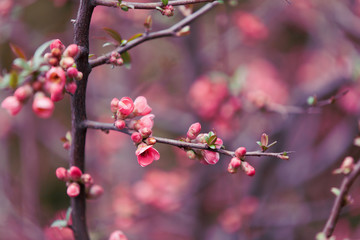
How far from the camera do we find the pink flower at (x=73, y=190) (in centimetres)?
59

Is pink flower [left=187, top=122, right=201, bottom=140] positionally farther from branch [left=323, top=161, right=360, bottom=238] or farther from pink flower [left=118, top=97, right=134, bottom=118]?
branch [left=323, top=161, right=360, bottom=238]

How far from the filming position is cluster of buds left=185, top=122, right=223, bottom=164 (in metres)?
0.52

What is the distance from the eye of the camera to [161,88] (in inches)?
91.3

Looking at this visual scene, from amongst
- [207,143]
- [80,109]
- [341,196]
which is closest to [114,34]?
[80,109]

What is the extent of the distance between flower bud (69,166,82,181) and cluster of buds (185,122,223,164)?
0.61 ft

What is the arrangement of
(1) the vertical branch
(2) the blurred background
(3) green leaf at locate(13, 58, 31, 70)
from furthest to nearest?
(2) the blurred background, (1) the vertical branch, (3) green leaf at locate(13, 58, 31, 70)

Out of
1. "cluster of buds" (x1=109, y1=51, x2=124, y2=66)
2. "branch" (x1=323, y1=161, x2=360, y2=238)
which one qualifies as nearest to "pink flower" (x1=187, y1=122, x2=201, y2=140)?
"cluster of buds" (x1=109, y1=51, x2=124, y2=66)

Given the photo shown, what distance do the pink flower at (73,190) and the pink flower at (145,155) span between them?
0.14 metres

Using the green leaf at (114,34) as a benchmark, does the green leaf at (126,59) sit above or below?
below

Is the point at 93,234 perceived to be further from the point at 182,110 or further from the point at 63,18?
the point at 63,18

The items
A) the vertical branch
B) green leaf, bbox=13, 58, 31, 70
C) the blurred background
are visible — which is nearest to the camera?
green leaf, bbox=13, 58, 31, 70

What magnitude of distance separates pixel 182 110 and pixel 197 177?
19.2 inches

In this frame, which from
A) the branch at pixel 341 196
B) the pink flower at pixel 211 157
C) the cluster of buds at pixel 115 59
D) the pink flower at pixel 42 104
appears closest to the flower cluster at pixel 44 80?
the pink flower at pixel 42 104

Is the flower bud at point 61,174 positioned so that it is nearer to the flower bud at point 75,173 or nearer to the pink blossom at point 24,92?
the flower bud at point 75,173
